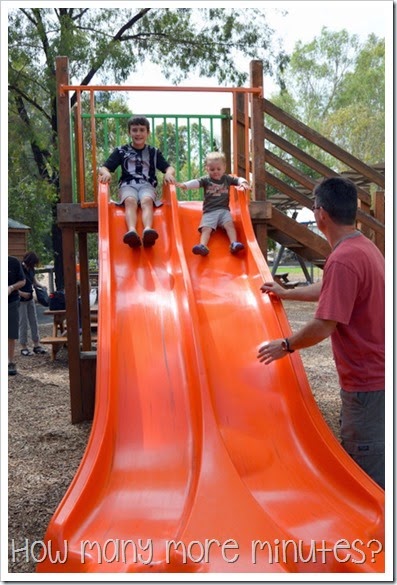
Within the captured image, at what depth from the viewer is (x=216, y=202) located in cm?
596

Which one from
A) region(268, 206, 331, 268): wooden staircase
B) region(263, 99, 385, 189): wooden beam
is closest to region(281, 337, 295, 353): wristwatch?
region(268, 206, 331, 268): wooden staircase

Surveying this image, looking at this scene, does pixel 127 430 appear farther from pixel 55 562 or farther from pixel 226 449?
pixel 55 562

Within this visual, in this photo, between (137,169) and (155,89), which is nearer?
(155,89)

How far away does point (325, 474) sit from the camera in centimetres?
350

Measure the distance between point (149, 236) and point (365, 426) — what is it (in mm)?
2935

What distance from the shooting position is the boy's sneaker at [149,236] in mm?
5445

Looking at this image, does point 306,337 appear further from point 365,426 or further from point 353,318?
point 365,426

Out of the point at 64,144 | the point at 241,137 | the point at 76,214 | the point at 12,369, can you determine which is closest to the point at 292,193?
the point at 241,137

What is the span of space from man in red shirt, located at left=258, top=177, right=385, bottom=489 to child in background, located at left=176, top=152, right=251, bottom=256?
2.43 meters

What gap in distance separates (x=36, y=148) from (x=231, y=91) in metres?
12.6

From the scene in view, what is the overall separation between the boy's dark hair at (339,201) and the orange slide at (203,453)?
135 centimetres

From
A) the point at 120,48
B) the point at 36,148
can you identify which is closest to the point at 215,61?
the point at 120,48

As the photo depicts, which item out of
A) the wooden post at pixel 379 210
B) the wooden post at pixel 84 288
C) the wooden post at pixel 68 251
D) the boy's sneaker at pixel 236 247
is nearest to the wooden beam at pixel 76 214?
the wooden post at pixel 68 251

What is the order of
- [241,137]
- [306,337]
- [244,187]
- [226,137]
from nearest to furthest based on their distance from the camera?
[306,337]
[244,187]
[241,137]
[226,137]
